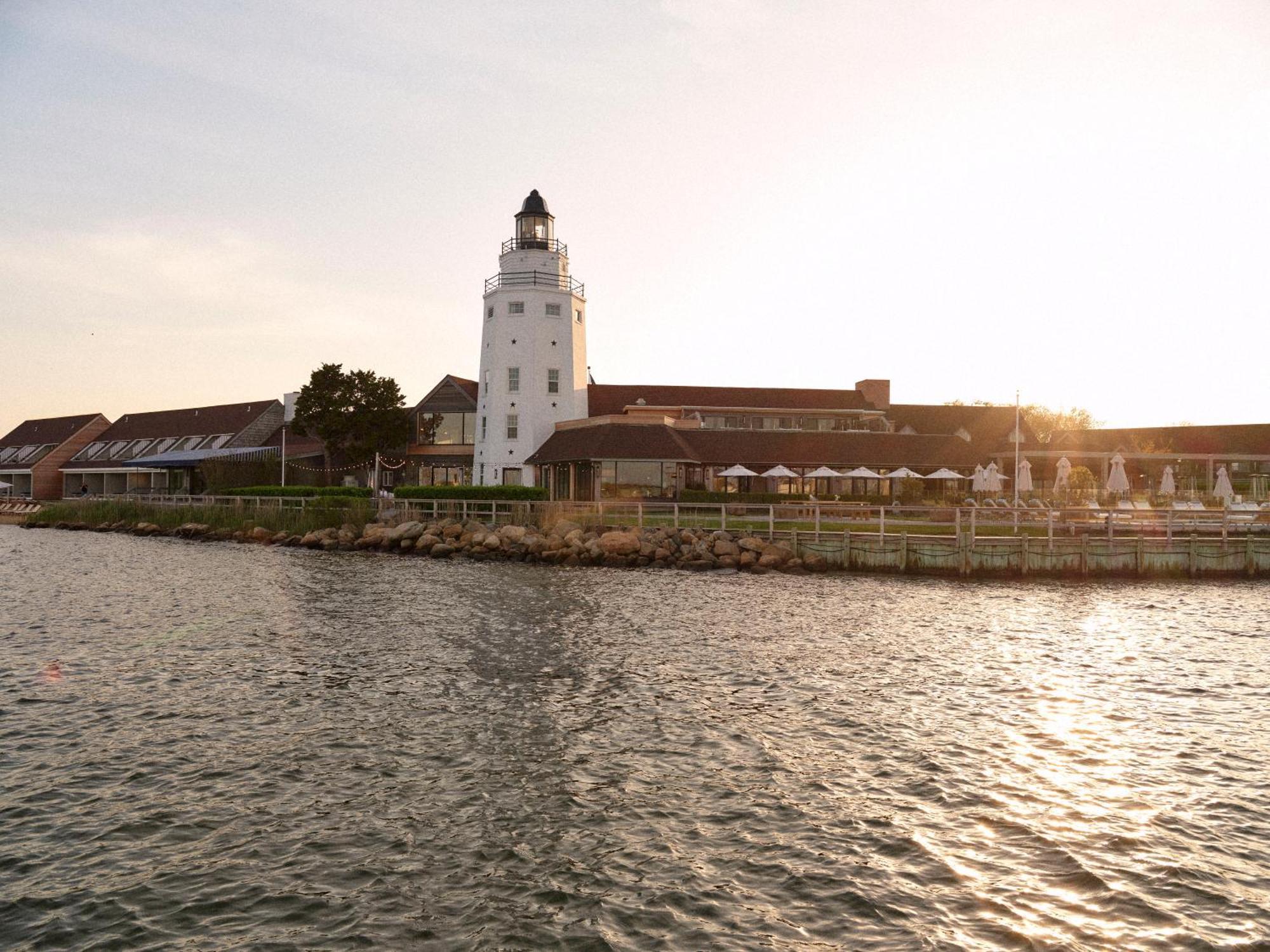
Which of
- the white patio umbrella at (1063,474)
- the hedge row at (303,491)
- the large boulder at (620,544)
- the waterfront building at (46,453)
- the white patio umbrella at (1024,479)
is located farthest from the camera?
the waterfront building at (46,453)

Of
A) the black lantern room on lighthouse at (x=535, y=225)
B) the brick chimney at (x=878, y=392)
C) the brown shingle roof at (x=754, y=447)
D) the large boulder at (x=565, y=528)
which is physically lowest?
the large boulder at (x=565, y=528)

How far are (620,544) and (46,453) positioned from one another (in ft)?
222

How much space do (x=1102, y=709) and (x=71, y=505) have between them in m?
63.5

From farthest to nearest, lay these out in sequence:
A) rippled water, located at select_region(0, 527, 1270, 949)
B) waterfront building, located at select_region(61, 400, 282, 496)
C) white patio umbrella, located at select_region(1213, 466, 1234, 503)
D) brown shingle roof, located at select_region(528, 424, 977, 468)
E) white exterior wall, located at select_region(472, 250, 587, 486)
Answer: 1. waterfront building, located at select_region(61, 400, 282, 496)
2. white exterior wall, located at select_region(472, 250, 587, 486)
3. brown shingle roof, located at select_region(528, 424, 977, 468)
4. white patio umbrella, located at select_region(1213, 466, 1234, 503)
5. rippled water, located at select_region(0, 527, 1270, 949)

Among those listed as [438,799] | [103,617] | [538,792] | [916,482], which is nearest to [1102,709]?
[538,792]

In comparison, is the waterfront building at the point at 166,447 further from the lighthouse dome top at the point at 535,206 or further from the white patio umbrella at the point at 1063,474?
the white patio umbrella at the point at 1063,474

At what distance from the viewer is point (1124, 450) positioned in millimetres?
61875

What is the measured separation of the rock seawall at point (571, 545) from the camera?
3159 cm

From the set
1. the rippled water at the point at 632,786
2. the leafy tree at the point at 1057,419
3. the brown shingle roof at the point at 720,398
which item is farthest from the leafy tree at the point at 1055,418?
the rippled water at the point at 632,786

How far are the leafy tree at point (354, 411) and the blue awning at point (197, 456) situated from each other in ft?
30.9

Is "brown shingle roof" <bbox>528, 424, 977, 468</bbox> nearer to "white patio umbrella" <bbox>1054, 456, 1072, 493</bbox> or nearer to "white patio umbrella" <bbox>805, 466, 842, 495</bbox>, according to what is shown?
"white patio umbrella" <bbox>805, 466, 842, 495</bbox>

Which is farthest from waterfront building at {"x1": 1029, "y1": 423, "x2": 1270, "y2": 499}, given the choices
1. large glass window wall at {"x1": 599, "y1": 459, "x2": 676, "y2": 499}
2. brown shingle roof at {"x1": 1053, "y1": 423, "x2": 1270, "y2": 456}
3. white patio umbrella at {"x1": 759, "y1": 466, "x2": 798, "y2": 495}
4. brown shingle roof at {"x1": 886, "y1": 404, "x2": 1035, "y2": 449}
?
large glass window wall at {"x1": 599, "y1": 459, "x2": 676, "y2": 499}

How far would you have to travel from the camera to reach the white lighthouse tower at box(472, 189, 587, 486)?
49906 millimetres

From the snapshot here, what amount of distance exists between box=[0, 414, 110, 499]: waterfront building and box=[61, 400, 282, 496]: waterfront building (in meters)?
0.80
